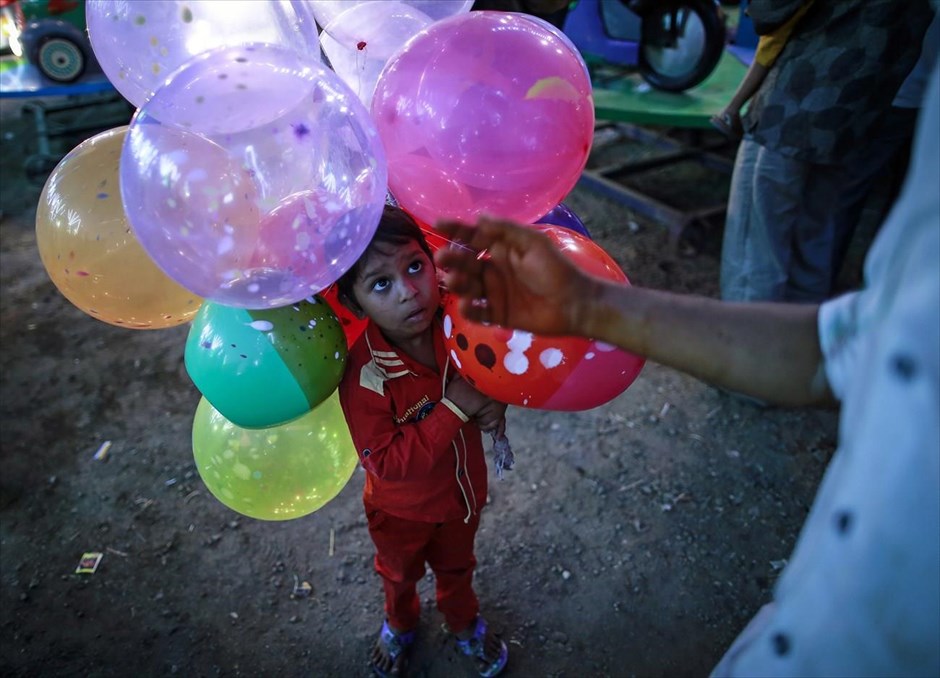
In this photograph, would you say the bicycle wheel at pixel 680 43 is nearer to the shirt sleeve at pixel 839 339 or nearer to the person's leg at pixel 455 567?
the person's leg at pixel 455 567

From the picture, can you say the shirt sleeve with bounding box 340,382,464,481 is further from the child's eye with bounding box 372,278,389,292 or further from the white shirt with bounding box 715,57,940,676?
the white shirt with bounding box 715,57,940,676

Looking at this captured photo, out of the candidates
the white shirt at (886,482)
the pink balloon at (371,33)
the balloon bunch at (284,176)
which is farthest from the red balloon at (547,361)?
the pink balloon at (371,33)

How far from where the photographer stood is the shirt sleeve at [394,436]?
1.37m

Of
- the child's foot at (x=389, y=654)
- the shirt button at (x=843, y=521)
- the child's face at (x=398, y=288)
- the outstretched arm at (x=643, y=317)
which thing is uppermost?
the outstretched arm at (x=643, y=317)

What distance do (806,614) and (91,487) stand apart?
2.56 metres

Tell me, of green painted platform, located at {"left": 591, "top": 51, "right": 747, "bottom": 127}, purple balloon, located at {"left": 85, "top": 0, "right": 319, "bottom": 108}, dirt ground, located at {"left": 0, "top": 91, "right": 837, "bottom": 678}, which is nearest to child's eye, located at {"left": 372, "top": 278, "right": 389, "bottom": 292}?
purple balloon, located at {"left": 85, "top": 0, "right": 319, "bottom": 108}

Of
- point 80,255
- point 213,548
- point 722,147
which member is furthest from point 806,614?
point 722,147

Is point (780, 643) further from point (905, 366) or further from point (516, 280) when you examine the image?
point (516, 280)

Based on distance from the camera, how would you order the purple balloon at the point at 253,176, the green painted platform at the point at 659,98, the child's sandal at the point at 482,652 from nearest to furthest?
the purple balloon at the point at 253,176 < the child's sandal at the point at 482,652 < the green painted platform at the point at 659,98

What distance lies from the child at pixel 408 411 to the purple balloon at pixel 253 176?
15cm

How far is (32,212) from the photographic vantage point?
4445 millimetres

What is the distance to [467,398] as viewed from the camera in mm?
1369

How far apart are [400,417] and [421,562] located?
590mm

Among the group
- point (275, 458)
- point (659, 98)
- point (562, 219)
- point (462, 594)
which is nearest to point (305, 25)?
point (562, 219)
